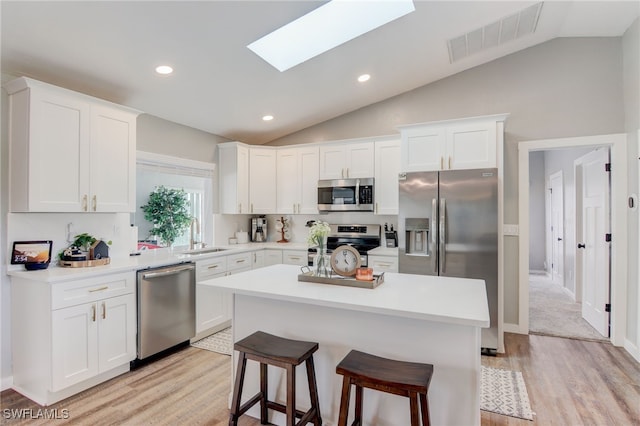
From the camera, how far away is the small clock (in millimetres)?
2168

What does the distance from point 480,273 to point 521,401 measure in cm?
114

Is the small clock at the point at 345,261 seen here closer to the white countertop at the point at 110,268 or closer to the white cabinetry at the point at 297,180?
the white countertop at the point at 110,268

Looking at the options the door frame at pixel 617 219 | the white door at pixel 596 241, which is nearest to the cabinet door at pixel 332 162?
the door frame at pixel 617 219

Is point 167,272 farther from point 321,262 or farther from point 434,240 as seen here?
point 434,240

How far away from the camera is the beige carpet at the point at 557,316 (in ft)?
12.4

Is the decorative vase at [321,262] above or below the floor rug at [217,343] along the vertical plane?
above

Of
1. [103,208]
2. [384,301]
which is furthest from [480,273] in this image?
[103,208]

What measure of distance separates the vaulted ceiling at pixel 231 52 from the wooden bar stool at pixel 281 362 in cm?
227

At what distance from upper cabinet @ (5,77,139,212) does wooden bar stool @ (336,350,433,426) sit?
8.24 ft

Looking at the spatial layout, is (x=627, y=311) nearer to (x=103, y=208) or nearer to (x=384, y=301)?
(x=384, y=301)

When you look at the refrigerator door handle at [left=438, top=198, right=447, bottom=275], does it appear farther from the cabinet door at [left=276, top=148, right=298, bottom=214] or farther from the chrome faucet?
the chrome faucet

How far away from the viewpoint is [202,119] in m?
4.06

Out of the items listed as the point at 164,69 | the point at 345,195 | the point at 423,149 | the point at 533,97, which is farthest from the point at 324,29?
the point at 533,97

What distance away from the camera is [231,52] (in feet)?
9.53
